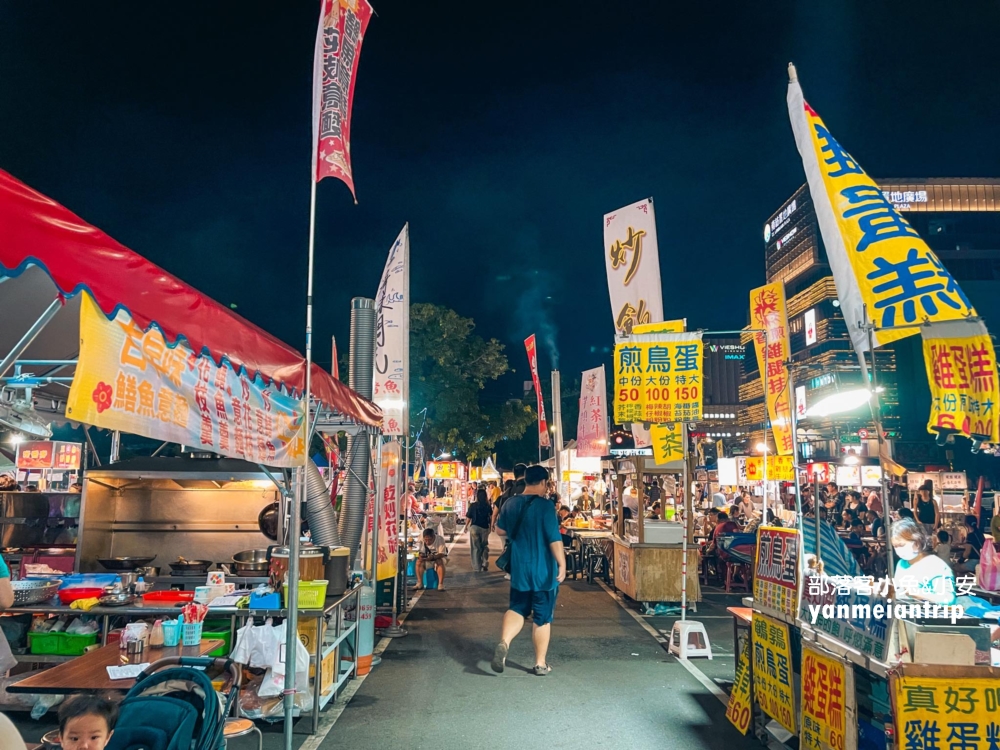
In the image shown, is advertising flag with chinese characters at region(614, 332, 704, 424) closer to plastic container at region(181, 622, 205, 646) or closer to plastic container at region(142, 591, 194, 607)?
plastic container at region(142, 591, 194, 607)

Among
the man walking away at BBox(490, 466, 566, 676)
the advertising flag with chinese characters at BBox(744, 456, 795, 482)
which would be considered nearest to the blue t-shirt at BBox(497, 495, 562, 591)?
the man walking away at BBox(490, 466, 566, 676)

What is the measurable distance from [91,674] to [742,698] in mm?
4988

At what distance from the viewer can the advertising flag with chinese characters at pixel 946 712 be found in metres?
3.82

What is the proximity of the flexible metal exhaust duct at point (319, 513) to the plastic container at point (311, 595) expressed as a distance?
2.28m

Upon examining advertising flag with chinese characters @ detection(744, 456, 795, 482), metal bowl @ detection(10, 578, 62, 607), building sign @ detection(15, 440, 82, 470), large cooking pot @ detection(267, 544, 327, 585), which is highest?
building sign @ detection(15, 440, 82, 470)

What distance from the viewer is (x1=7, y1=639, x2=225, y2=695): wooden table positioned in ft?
14.2

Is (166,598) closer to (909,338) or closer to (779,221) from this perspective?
(909,338)

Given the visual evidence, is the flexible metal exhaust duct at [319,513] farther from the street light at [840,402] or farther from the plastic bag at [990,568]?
the plastic bag at [990,568]

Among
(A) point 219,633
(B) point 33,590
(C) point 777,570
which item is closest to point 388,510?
(A) point 219,633

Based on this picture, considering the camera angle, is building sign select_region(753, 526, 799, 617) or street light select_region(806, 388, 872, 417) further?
street light select_region(806, 388, 872, 417)

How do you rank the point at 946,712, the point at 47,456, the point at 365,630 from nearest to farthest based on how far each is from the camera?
the point at 946,712
the point at 365,630
the point at 47,456

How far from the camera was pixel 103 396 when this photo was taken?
9.47 ft

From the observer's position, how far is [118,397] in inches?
117

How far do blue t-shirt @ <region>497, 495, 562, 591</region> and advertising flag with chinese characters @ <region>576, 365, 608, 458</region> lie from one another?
26.7 feet
